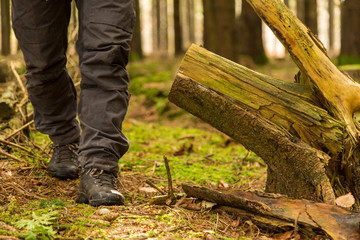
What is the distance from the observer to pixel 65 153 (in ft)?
10.5

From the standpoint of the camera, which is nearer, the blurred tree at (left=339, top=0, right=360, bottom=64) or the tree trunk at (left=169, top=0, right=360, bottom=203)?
the tree trunk at (left=169, top=0, right=360, bottom=203)

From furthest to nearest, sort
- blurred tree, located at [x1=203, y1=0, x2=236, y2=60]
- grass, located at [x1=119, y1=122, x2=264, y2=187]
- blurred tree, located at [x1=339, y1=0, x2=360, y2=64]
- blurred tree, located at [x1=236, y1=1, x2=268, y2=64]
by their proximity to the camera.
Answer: blurred tree, located at [x1=236, y1=1, x2=268, y2=64]
blurred tree, located at [x1=339, y1=0, x2=360, y2=64]
blurred tree, located at [x1=203, y1=0, x2=236, y2=60]
grass, located at [x1=119, y1=122, x2=264, y2=187]

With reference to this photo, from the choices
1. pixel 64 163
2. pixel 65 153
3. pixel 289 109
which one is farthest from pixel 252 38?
pixel 289 109

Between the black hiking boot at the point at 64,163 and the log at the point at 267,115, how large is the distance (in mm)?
1170

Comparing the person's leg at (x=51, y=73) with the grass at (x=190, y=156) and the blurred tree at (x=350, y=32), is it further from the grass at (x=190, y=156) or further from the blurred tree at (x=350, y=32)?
the blurred tree at (x=350, y=32)

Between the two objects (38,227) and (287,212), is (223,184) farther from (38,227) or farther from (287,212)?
(38,227)

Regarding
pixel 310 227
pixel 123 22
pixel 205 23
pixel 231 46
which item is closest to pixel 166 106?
pixel 231 46

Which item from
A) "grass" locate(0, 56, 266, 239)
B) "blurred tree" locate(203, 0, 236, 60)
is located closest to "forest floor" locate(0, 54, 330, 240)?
"grass" locate(0, 56, 266, 239)

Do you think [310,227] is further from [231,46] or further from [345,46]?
[345,46]

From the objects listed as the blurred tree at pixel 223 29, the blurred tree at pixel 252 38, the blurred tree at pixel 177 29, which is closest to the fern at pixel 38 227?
the blurred tree at pixel 223 29

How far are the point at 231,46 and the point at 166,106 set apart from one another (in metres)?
2.49

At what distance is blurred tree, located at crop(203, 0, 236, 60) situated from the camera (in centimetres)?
841

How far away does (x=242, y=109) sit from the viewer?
233 centimetres

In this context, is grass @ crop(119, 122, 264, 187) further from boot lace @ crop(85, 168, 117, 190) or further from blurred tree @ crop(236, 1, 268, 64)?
blurred tree @ crop(236, 1, 268, 64)
